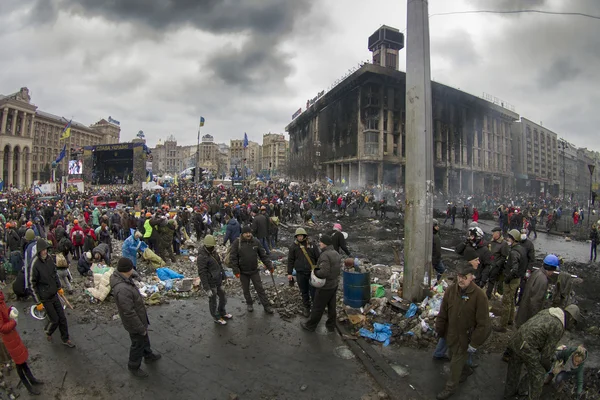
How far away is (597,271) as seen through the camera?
11.0 m

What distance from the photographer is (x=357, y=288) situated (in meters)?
6.41

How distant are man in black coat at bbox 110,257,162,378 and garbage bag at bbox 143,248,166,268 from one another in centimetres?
581

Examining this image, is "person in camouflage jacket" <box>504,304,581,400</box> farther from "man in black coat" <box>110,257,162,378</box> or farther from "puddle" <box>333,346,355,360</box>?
"man in black coat" <box>110,257,162,378</box>

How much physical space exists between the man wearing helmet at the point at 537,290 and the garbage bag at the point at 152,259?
9291 mm

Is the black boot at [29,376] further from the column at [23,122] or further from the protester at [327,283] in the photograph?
the column at [23,122]

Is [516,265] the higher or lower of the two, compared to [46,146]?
lower

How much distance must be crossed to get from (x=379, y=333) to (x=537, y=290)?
2478 millimetres

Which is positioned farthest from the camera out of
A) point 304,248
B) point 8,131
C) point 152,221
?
point 8,131

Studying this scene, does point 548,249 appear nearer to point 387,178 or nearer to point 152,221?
point 152,221

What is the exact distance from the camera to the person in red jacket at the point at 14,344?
3.82m

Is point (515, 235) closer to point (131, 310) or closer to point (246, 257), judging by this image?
point (246, 257)

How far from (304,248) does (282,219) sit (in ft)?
52.1

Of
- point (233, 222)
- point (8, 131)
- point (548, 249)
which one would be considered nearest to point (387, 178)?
point (548, 249)

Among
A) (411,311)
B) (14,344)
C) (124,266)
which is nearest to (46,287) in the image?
(14,344)
